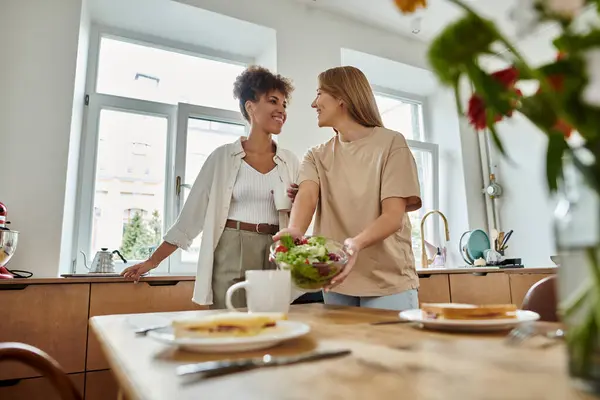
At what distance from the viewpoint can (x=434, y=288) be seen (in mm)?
2678

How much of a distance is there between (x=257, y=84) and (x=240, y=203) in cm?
52

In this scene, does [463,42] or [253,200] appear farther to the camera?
[253,200]

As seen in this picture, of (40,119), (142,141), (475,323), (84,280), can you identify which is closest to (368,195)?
(475,323)

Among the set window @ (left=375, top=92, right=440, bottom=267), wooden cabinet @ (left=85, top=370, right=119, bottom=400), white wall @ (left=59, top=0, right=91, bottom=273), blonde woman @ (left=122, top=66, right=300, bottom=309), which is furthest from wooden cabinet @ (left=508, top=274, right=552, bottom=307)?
white wall @ (left=59, top=0, right=91, bottom=273)

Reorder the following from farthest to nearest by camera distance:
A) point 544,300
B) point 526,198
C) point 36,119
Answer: point 526,198
point 36,119
point 544,300

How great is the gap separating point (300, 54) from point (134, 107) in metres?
1.18

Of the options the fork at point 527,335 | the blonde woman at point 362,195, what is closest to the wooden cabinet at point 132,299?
the blonde woman at point 362,195

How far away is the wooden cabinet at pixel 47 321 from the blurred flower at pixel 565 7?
1.87 m

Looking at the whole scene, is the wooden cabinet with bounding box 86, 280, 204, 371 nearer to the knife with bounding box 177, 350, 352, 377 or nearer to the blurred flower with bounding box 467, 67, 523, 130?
the knife with bounding box 177, 350, 352, 377

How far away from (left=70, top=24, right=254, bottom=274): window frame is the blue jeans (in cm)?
168

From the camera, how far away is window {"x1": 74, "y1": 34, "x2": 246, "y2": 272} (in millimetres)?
2607

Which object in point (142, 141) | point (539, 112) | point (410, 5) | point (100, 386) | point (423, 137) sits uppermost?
point (423, 137)

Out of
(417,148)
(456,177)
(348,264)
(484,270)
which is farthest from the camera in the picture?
(417,148)

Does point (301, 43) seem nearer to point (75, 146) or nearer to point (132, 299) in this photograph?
point (75, 146)
